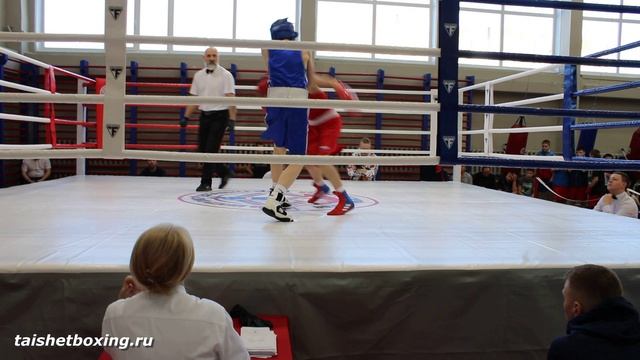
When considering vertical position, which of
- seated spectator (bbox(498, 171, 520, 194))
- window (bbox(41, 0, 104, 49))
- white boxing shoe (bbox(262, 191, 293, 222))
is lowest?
seated spectator (bbox(498, 171, 520, 194))

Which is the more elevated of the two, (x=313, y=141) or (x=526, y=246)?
(x=313, y=141)

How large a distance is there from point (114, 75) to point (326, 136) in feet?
4.61

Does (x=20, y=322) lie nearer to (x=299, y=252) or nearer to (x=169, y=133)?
(x=299, y=252)

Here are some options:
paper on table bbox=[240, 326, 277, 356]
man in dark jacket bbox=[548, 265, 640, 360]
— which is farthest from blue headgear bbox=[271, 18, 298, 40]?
man in dark jacket bbox=[548, 265, 640, 360]

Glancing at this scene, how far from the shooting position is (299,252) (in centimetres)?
204

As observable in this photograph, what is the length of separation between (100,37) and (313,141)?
148 cm

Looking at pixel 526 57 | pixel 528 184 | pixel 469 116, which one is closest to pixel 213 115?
pixel 526 57

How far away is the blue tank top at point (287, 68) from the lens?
3.12 m

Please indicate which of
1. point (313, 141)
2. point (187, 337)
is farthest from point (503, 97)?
point (187, 337)

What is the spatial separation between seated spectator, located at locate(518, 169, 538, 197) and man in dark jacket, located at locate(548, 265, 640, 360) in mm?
6986

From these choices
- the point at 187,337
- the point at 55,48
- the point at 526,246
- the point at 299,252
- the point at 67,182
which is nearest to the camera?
the point at 187,337

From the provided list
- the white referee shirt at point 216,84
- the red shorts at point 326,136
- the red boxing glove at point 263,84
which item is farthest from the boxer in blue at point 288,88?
the white referee shirt at point 216,84

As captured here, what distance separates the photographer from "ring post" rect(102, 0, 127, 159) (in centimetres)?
227

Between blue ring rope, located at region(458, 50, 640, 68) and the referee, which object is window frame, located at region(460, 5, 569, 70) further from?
blue ring rope, located at region(458, 50, 640, 68)
